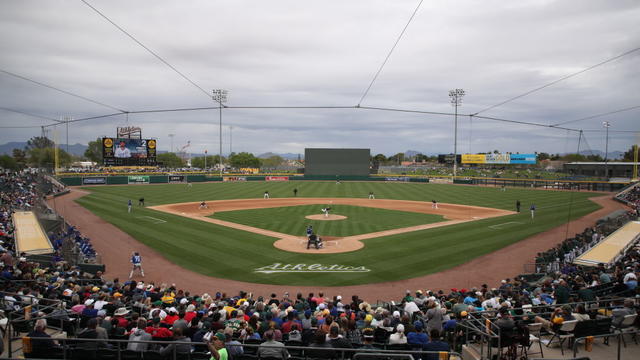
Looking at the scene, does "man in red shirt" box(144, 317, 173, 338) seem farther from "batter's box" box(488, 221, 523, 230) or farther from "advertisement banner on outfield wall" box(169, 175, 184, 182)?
"advertisement banner on outfield wall" box(169, 175, 184, 182)

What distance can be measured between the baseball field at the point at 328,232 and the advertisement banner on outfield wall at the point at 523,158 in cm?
7705

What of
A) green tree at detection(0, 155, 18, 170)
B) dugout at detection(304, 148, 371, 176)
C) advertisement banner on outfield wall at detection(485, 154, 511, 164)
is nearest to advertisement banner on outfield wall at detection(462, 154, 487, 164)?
advertisement banner on outfield wall at detection(485, 154, 511, 164)

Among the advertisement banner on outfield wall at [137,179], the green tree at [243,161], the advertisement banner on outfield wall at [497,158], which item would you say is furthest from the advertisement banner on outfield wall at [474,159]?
the advertisement banner on outfield wall at [137,179]

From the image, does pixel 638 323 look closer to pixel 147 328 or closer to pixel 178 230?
pixel 147 328

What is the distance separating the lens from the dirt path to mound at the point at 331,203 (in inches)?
948

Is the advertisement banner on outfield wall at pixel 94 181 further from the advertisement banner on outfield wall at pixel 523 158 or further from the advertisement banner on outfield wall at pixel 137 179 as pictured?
the advertisement banner on outfield wall at pixel 523 158

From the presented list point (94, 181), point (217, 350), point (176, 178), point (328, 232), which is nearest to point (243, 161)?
point (176, 178)

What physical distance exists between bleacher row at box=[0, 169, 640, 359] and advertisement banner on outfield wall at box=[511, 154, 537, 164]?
11872 centimetres

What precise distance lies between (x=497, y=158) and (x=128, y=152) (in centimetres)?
11231

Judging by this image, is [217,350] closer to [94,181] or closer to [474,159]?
[94,181]

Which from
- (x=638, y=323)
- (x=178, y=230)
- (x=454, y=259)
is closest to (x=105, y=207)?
(x=178, y=230)

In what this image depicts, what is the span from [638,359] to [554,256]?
1420 centimetres

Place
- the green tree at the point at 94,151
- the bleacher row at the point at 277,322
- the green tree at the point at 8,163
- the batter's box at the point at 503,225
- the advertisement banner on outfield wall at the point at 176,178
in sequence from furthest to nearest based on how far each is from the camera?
the green tree at the point at 94,151 < the green tree at the point at 8,163 < the advertisement banner on outfield wall at the point at 176,178 < the batter's box at the point at 503,225 < the bleacher row at the point at 277,322

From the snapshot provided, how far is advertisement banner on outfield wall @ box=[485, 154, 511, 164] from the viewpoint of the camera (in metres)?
121
